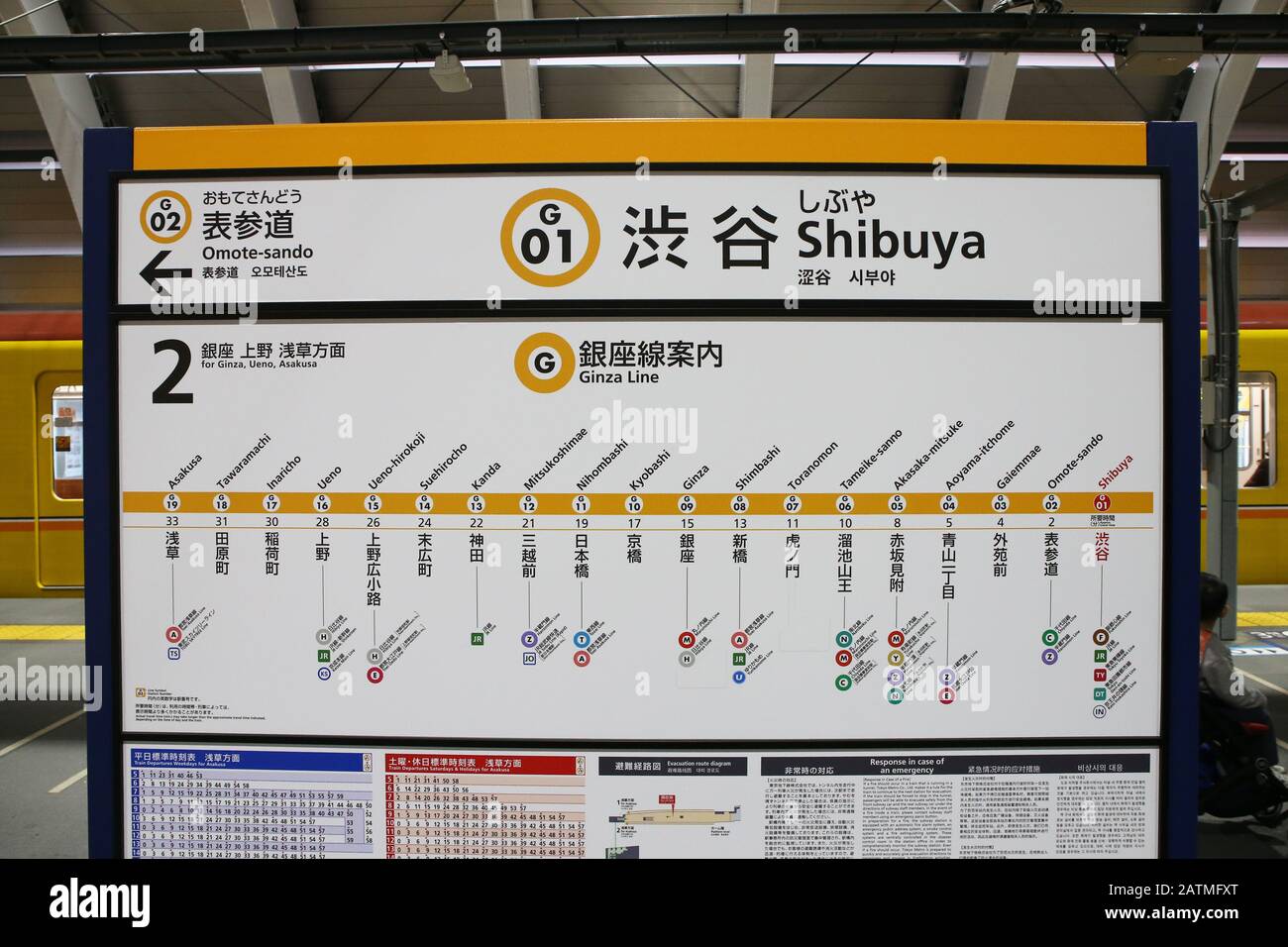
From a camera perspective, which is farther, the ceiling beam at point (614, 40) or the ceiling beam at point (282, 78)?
the ceiling beam at point (282, 78)

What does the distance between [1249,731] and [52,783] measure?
6424 millimetres

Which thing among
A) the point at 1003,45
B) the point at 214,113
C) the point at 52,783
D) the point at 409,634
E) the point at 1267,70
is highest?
the point at 1267,70

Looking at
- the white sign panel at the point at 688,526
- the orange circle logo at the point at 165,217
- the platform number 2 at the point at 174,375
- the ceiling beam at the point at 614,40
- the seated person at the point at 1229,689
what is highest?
the ceiling beam at the point at 614,40

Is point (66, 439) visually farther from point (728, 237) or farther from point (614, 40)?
point (728, 237)

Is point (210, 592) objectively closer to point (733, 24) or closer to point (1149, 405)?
point (1149, 405)

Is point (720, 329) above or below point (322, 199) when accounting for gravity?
below

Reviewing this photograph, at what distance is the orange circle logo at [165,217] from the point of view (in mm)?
1813

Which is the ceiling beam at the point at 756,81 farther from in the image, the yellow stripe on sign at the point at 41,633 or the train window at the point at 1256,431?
the yellow stripe on sign at the point at 41,633

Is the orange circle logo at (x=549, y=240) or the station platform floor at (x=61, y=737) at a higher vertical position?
the orange circle logo at (x=549, y=240)

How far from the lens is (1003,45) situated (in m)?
5.50

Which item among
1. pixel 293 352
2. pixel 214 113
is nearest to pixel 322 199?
pixel 293 352

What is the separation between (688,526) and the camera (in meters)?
1.76

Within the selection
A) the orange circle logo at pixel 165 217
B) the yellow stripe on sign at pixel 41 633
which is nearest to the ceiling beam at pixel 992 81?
the orange circle logo at pixel 165 217

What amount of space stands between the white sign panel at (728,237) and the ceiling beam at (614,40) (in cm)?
428
